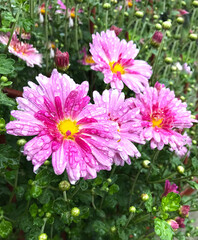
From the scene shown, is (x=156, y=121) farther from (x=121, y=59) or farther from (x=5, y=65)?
(x=5, y=65)

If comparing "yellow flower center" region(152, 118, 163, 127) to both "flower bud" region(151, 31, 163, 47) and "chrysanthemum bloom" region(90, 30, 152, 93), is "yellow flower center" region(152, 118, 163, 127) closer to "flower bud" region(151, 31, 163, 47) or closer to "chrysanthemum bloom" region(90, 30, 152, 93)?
"chrysanthemum bloom" region(90, 30, 152, 93)

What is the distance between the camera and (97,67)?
2.38 ft

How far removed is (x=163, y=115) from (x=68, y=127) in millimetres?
321

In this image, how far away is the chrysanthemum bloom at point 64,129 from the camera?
489 millimetres

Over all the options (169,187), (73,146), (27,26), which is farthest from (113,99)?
(169,187)

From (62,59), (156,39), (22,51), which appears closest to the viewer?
(62,59)

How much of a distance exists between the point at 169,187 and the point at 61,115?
1.70 ft

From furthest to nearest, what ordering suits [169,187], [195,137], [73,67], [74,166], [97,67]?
[195,137], [73,67], [169,187], [97,67], [74,166]

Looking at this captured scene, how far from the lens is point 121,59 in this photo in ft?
2.78

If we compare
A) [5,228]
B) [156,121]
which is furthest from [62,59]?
[5,228]

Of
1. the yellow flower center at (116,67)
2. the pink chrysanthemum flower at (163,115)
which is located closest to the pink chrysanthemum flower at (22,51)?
the yellow flower center at (116,67)

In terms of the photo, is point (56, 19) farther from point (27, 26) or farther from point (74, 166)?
point (74, 166)

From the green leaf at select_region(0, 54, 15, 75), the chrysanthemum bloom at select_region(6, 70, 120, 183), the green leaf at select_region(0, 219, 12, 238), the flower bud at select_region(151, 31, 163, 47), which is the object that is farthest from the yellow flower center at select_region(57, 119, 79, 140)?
the flower bud at select_region(151, 31, 163, 47)

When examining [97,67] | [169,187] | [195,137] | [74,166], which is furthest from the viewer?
[195,137]
